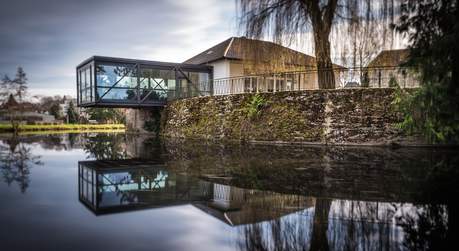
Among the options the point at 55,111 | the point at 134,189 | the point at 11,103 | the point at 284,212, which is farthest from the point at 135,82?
the point at 55,111

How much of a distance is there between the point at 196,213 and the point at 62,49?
3245 cm

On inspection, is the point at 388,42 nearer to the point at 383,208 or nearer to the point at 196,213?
the point at 383,208

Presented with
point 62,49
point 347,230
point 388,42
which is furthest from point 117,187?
point 62,49

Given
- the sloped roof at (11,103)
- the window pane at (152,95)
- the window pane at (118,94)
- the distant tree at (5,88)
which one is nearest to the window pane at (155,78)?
the window pane at (152,95)

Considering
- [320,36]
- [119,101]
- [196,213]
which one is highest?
[320,36]

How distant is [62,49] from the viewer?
31453mm

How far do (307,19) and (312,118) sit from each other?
423cm

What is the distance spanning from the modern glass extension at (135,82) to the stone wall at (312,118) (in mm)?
6932

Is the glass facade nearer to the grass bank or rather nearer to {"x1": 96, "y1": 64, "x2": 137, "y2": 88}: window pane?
{"x1": 96, "y1": 64, "x2": 137, "y2": 88}: window pane

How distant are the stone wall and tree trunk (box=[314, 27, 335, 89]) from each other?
0.67m

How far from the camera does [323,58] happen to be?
1423 centimetres

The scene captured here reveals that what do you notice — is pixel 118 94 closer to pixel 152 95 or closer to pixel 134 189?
pixel 152 95

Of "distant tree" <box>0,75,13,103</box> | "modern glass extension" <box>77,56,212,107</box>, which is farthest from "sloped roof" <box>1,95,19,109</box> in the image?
"modern glass extension" <box>77,56,212,107</box>

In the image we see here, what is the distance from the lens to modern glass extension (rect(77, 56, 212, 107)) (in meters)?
21.7
